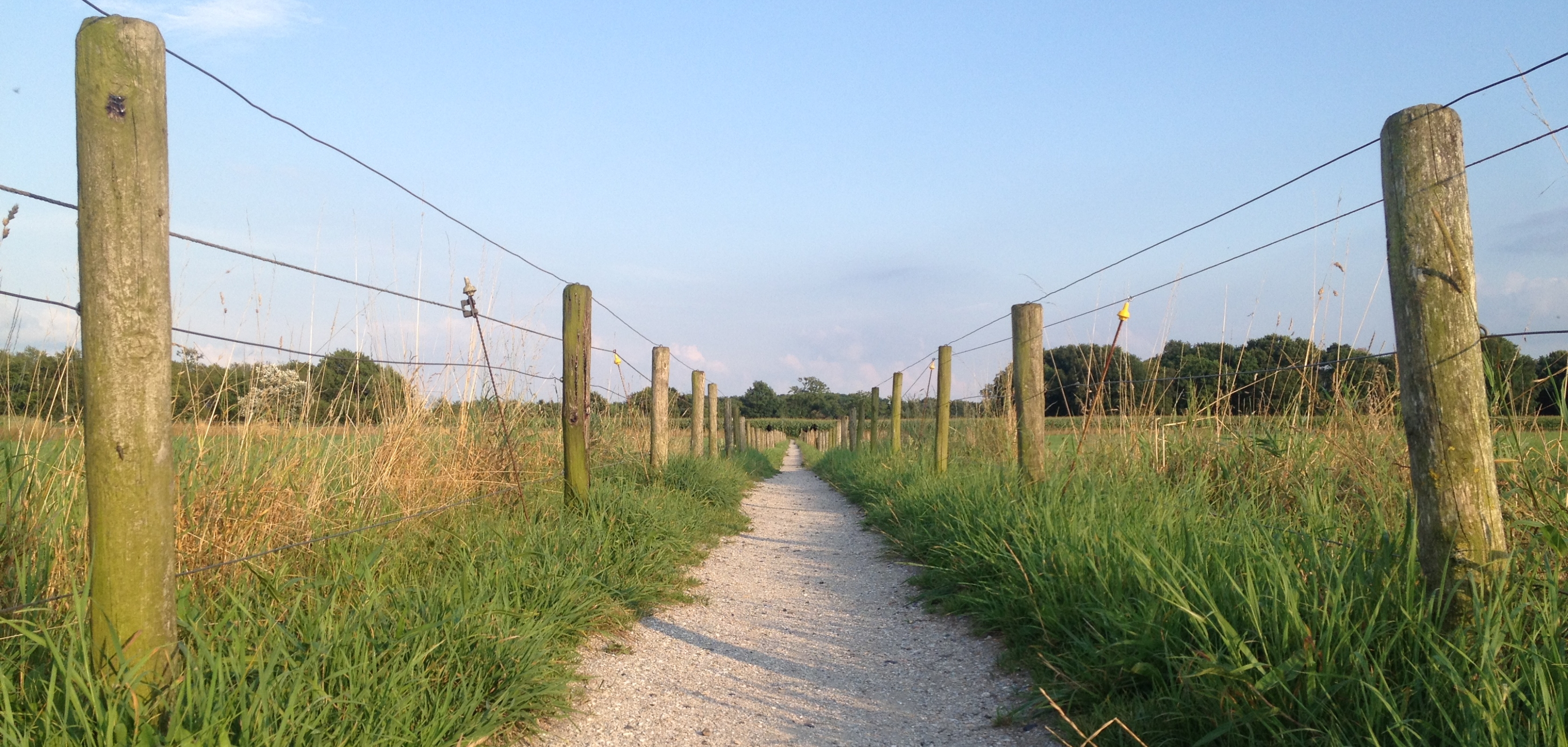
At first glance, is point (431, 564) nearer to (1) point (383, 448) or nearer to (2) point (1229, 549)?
(1) point (383, 448)

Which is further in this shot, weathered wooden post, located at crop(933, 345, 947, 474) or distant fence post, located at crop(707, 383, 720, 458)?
distant fence post, located at crop(707, 383, 720, 458)

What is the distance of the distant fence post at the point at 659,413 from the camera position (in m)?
8.30

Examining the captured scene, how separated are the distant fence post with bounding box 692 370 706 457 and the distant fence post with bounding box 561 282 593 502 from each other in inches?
232

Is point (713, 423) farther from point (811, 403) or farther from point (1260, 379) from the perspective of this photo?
point (811, 403)

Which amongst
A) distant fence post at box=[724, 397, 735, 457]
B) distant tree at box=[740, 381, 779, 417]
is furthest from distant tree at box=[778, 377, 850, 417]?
distant fence post at box=[724, 397, 735, 457]

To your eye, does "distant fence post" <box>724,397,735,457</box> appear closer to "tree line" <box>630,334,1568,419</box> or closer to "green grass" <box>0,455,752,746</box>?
"tree line" <box>630,334,1568,419</box>

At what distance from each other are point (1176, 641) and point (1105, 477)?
109 inches

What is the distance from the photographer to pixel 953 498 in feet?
19.8

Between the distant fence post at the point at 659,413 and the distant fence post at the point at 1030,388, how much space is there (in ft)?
12.5

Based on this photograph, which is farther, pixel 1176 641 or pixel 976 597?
pixel 976 597

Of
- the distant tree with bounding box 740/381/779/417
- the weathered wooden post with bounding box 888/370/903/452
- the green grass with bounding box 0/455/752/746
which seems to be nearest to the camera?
the green grass with bounding box 0/455/752/746

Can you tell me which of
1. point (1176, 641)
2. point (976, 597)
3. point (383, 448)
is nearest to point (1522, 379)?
point (1176, 641)

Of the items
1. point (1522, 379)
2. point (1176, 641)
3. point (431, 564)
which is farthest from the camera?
point (431, 564)

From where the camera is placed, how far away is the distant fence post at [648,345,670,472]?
27.2 feet
